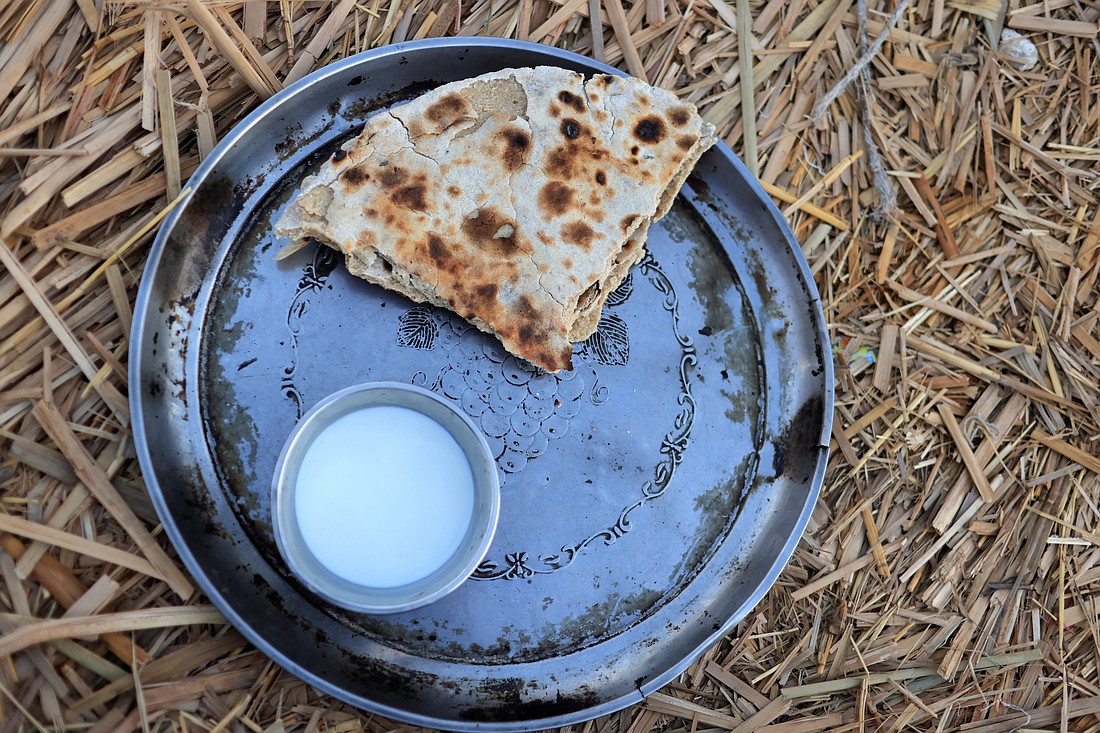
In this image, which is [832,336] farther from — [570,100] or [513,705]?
[513,705]

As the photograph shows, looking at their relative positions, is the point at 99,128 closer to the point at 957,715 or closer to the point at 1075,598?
the point at 957,715

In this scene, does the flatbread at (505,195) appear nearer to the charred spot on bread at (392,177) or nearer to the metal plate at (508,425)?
the charred spot on bread at (392,177)

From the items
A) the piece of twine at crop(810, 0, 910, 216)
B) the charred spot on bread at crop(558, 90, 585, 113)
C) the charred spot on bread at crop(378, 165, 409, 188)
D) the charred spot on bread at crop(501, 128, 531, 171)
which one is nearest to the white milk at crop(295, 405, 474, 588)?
the charred spot on bread at crop(378, 165, 409, 188)

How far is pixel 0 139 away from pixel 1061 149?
3208 millimetres

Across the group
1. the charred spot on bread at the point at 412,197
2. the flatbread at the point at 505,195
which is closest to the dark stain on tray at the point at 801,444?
the flatbread at the point at 505,195

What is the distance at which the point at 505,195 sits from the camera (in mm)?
1951

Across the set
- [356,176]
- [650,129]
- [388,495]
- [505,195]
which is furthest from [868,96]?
[388,495]

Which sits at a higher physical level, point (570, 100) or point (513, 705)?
point (570, 100)

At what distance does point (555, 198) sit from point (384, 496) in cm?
87

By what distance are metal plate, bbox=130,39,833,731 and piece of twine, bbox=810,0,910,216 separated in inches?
17.8

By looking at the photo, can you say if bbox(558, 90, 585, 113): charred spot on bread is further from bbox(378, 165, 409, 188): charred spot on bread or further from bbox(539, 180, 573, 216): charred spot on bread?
bbox(378, 165, 409, 188): charred spot on bread

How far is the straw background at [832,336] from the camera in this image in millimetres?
1948

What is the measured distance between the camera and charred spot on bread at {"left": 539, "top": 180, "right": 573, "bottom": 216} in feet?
6.45

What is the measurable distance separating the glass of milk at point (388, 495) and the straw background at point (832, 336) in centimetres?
44
